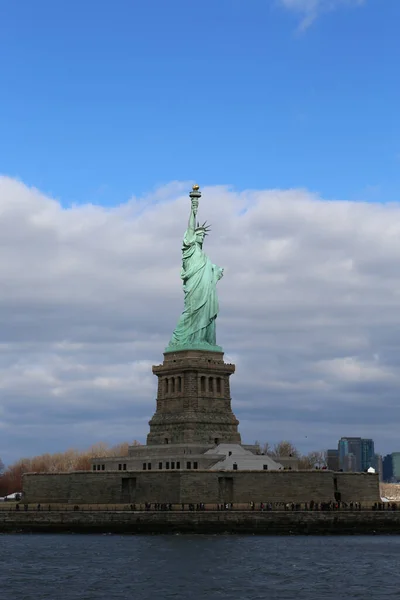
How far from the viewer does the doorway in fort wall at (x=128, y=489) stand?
82125 millimetres

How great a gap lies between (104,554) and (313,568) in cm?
1271

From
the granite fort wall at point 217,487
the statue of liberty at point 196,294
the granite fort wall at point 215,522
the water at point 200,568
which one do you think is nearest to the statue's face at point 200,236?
the statue of liberty at point 196,294

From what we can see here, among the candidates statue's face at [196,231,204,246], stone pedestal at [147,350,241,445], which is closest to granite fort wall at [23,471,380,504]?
stone pedestal at [147,350,241,445]

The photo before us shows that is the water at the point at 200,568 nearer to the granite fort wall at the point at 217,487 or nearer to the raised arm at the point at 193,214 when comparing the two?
the granite fort wall at the point at 217,487

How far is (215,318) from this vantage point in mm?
89375

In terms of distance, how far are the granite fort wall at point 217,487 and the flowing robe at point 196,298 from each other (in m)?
11.8

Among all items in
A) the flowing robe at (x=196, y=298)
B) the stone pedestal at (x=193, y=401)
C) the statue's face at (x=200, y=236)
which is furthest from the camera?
the statue's face at (x=200, y=236)

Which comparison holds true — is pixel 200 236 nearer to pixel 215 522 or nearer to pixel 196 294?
pixel 196 294

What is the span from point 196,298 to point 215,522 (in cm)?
2007

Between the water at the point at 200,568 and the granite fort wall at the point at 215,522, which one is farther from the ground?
the granite fort wall at the point at 215,522

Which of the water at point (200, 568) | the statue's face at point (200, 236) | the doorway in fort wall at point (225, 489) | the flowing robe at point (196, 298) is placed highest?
the statue's face at point (200, 236)

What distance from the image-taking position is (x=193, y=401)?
8550 centimetres

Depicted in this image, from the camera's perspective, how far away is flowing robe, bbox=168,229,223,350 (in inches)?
3465

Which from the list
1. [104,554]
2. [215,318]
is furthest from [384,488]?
[104,554]
